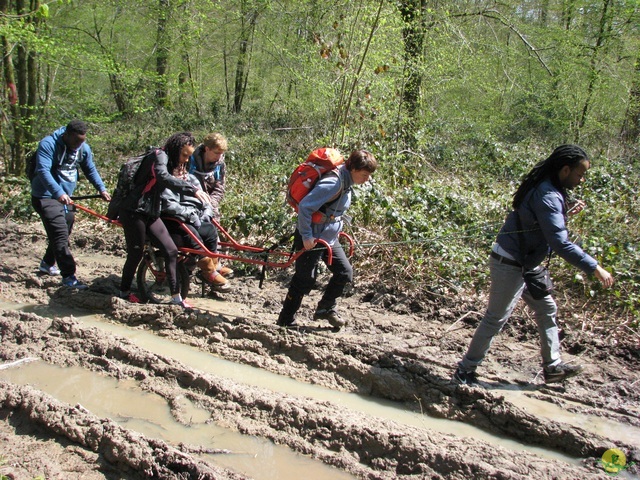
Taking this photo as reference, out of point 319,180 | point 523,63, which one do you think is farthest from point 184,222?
point 523,63

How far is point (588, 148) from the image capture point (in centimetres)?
1291

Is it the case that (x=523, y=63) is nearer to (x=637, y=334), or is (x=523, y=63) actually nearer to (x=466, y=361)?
(x=637, y=334)

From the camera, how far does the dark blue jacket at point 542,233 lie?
406 centimetres

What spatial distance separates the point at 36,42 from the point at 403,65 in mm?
6341

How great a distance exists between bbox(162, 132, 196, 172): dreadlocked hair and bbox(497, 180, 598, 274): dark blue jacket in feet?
11.7

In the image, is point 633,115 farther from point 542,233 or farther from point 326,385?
point 326,385

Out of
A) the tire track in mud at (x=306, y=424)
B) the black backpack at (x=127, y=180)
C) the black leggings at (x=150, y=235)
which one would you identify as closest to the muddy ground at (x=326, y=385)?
the tire track in mud at (x=306, y=424)

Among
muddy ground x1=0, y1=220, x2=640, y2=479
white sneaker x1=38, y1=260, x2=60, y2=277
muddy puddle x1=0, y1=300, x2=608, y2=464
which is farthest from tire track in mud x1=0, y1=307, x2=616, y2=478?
white sneaker x1=38, y1=260, x2=60, y2=277

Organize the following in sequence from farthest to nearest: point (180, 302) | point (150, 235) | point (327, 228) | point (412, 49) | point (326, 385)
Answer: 1. point (412, 49)
2. point (180, 302)
3. point (150, 235)
4. point (327, 228)
5. point (326, 385)

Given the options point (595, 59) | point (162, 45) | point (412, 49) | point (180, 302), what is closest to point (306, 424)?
point (180, 302)

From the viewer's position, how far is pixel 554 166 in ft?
13.7

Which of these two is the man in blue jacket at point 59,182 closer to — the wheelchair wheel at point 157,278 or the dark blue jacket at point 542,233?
the wheelchair wheel at point 157,278

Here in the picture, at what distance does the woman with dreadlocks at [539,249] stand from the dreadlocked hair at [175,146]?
3547mm

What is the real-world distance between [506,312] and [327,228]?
5.93 feet
